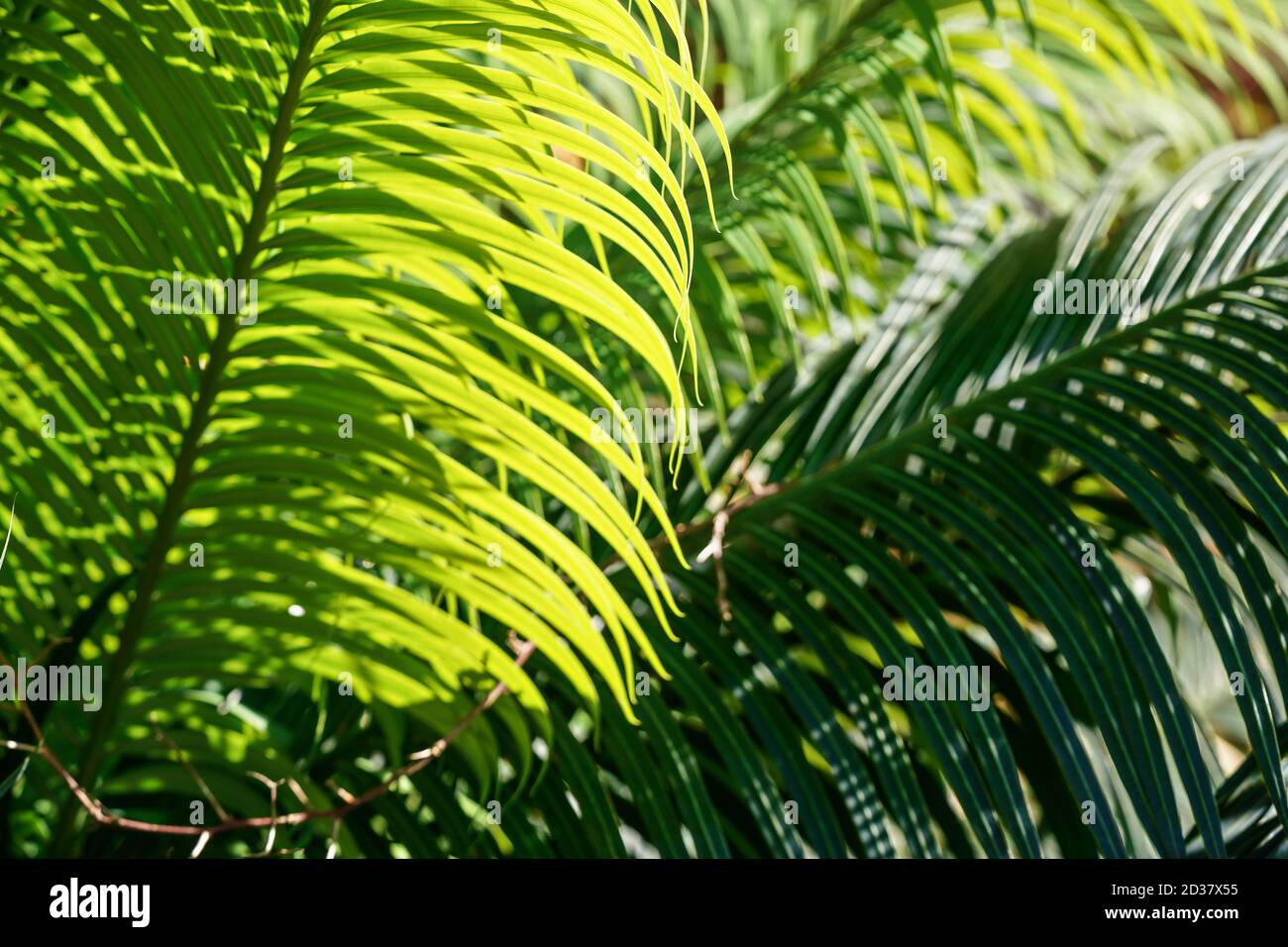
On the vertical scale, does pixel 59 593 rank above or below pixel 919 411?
below

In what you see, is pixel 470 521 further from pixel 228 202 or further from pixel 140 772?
pixel 140 772

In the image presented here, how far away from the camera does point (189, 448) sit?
0.80 m

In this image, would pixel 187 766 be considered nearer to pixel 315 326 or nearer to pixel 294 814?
pixel 294 814

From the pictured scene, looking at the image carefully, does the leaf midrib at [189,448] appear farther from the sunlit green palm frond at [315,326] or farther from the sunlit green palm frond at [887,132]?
the sunlit green palm frond at [887,132]

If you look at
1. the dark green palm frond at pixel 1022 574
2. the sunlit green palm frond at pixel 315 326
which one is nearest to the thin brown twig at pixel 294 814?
the sunlit green palm frond at pixel 315 326

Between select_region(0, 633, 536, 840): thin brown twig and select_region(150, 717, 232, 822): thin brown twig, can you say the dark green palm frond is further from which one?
select_region(150, 717, 232, 822): thin brown twig

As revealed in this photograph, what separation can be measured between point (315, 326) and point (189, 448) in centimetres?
14

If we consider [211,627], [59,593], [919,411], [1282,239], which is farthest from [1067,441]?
[59,593]

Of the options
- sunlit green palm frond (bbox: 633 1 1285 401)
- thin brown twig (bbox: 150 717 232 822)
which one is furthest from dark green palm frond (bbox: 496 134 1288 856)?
thin brown twig (bbox: 150 717 232 822)

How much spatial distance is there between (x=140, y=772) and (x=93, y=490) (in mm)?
234

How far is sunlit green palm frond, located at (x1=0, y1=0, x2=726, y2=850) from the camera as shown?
670 millimetres

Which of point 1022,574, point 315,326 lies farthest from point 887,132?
point 315,326

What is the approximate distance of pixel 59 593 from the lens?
877 millimetres

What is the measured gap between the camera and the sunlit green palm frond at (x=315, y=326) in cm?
67
